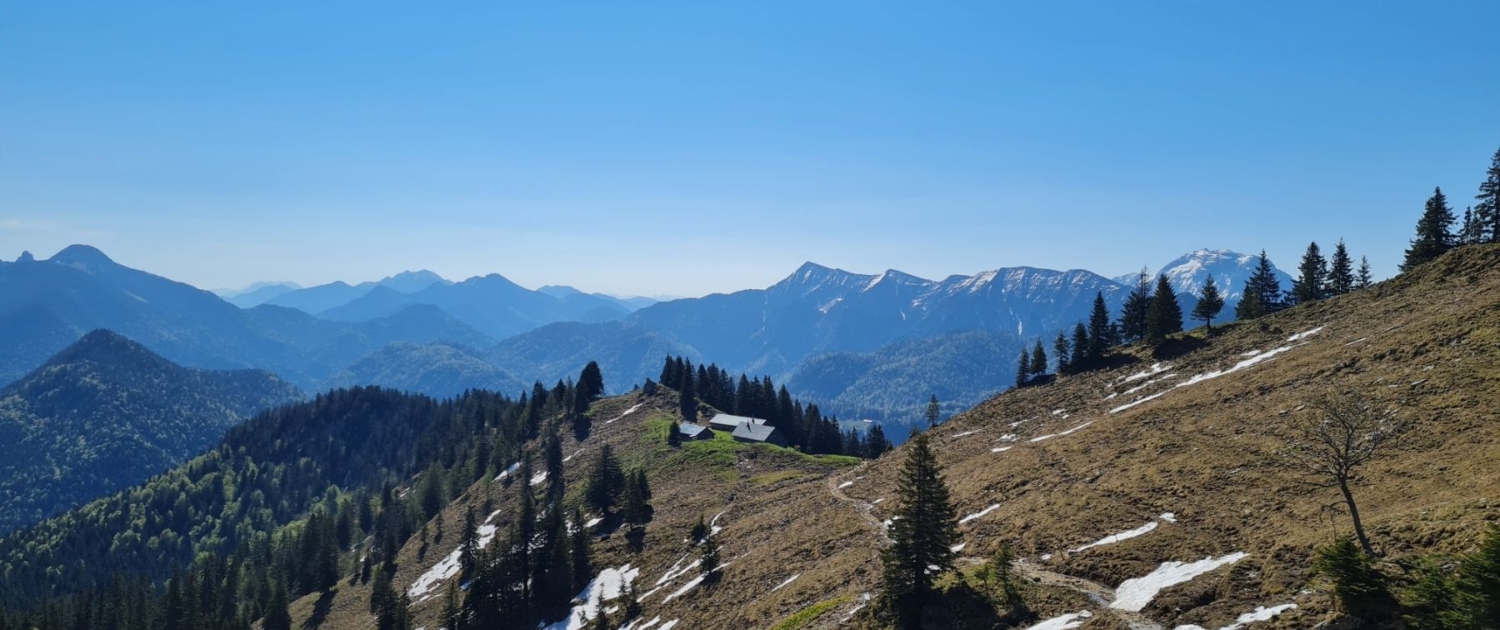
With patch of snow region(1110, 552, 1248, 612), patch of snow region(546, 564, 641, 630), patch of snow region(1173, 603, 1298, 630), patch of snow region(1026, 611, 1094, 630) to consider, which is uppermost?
patch of snow region(1173, 603, 1298, 630)

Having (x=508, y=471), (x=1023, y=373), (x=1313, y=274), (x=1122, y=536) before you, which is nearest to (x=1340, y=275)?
(x=1313, y=274)

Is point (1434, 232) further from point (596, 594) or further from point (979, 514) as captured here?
point (596, 594)

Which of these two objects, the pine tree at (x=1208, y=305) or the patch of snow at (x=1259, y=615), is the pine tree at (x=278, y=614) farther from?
the pine tree at (x=1208, y=305)

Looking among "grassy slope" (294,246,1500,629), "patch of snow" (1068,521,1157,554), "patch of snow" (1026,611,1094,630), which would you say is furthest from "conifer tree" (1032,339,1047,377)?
"patch of snow" (1026,611,1094,630)

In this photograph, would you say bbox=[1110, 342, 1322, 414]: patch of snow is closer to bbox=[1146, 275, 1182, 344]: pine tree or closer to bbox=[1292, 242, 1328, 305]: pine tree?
bbox=[1146, 275, 1182, 344]: pine tree

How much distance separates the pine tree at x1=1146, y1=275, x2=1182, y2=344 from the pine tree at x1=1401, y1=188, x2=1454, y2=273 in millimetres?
25455

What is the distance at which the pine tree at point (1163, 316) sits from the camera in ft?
269

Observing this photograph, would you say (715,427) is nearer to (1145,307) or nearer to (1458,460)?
(1145,307)

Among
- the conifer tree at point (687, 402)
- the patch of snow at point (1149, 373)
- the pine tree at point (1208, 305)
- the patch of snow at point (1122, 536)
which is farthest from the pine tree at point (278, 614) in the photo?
the pine tree at point (1208, 305)

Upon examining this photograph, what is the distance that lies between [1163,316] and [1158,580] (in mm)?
63915

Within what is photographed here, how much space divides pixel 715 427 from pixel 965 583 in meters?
96.2

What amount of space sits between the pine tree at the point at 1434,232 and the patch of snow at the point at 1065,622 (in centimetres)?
8427

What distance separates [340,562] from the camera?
13425cm

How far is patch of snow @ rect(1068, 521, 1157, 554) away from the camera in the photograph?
33.3 m
